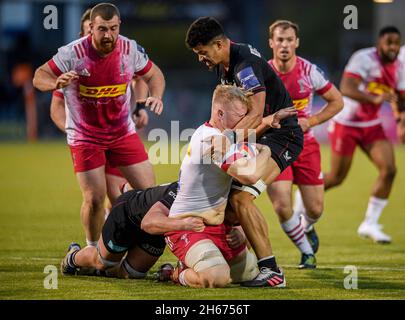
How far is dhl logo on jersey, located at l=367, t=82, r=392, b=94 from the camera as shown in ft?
41.4

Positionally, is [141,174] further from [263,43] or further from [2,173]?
[263,43]

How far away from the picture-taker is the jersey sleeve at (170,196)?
819 centimetres

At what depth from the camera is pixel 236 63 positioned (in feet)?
27.9

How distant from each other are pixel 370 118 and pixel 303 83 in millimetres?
2701

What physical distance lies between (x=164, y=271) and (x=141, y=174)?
5.69ft

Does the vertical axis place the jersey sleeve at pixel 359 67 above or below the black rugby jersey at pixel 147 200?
above

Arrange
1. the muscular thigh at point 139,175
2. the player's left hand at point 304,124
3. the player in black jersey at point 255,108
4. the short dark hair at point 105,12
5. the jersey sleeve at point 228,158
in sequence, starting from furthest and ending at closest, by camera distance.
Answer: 1. the muscular thigh at point 139,175
2. the player's left hand at point 304,124
3. the short dark hair at point 105,12
4. the player in black jersey at point 255,108
5. the jersey sleeve at point 228,158

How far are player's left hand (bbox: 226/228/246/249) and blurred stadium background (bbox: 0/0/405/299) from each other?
568mm

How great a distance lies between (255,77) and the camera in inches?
330

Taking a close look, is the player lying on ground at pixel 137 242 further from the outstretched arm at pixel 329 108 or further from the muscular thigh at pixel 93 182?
the outstretched arm at pixel 329 108

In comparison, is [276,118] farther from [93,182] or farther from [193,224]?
[93,182]

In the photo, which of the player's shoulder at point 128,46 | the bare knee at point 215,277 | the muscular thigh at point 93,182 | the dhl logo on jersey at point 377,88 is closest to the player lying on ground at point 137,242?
the bare knee at point 215,277

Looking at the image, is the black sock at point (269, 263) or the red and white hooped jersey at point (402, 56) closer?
the black sock at point (269, 263)

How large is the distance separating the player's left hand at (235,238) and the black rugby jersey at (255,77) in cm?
113
